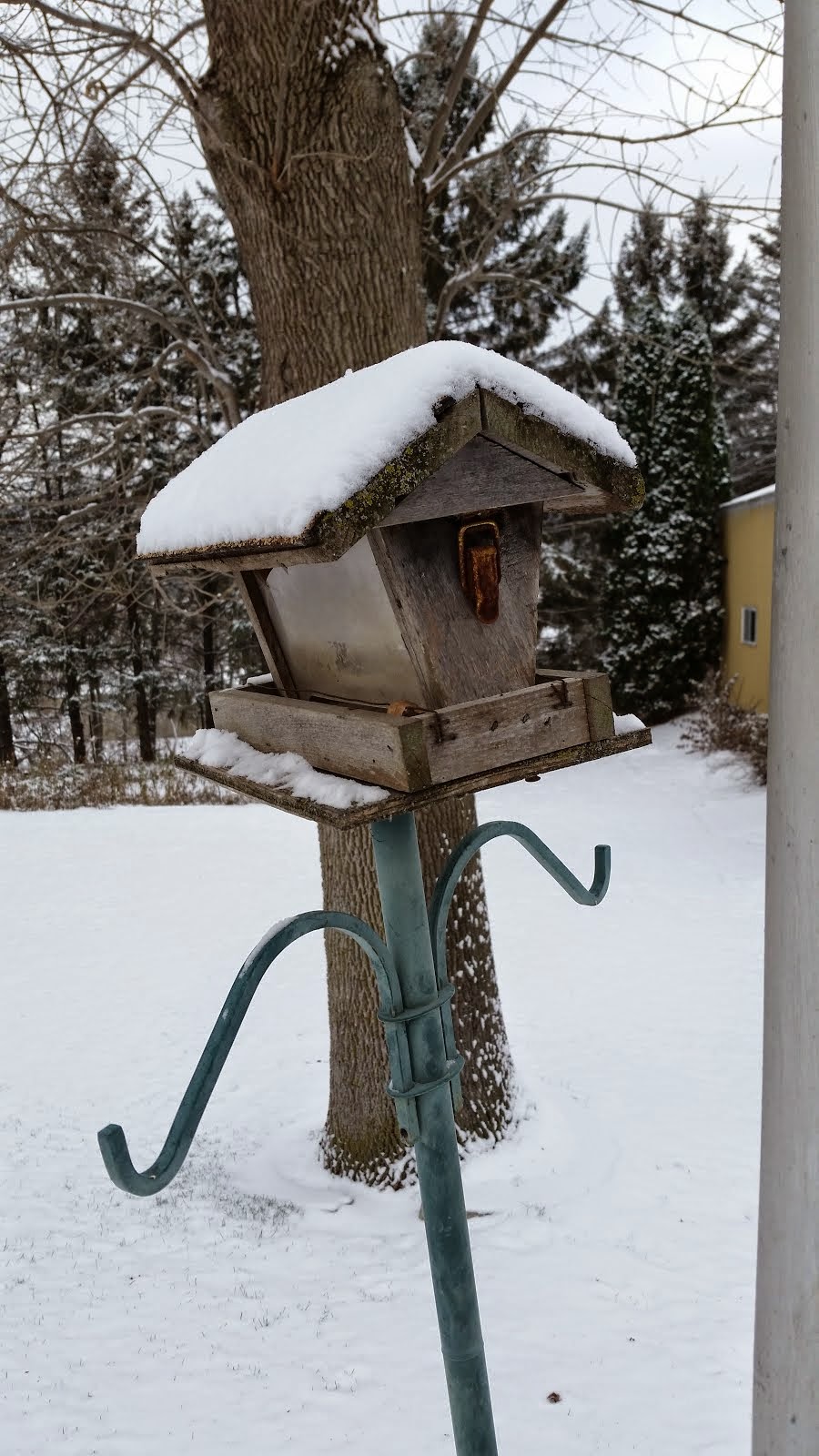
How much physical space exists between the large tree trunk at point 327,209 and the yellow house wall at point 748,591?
10768 millimetres

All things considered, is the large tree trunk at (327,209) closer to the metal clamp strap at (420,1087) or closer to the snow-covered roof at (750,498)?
the metal clamp strap at (420,1087)

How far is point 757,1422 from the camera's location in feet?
5.57

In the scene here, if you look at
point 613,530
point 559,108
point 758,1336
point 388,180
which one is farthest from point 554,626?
point 758,1336

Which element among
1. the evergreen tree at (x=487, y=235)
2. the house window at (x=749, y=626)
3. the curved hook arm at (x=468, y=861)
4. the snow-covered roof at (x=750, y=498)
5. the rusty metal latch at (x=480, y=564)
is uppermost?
the evergreen tree at (x=487, y=235)

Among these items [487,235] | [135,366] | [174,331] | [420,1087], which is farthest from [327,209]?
[135,366]

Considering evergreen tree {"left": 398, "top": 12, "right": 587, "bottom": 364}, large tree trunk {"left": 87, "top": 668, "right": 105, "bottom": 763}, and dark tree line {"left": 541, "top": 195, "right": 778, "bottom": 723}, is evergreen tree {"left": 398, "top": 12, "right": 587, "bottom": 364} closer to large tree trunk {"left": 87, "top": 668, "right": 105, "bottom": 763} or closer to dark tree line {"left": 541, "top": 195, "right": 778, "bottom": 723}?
dark tree line {"left": 541, "top": 195, "right": 778, "bottom": 723}

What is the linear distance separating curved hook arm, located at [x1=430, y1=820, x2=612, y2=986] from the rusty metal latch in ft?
1.27

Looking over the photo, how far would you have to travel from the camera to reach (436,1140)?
Answer: 1.69 metres

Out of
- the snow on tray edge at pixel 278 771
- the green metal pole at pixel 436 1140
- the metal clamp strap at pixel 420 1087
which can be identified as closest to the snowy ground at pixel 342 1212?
the green metal pole at pixel 436 1140

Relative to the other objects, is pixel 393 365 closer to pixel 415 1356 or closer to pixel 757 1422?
pixel 757 1422

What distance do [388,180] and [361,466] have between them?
3200 mm

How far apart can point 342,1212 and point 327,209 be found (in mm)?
4192

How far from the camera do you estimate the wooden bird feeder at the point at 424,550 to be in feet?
4.34

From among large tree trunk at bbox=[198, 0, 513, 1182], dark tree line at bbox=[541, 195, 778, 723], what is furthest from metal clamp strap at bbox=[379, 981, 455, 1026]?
dark tree line at bbox=[541, 195, 778, 723]
